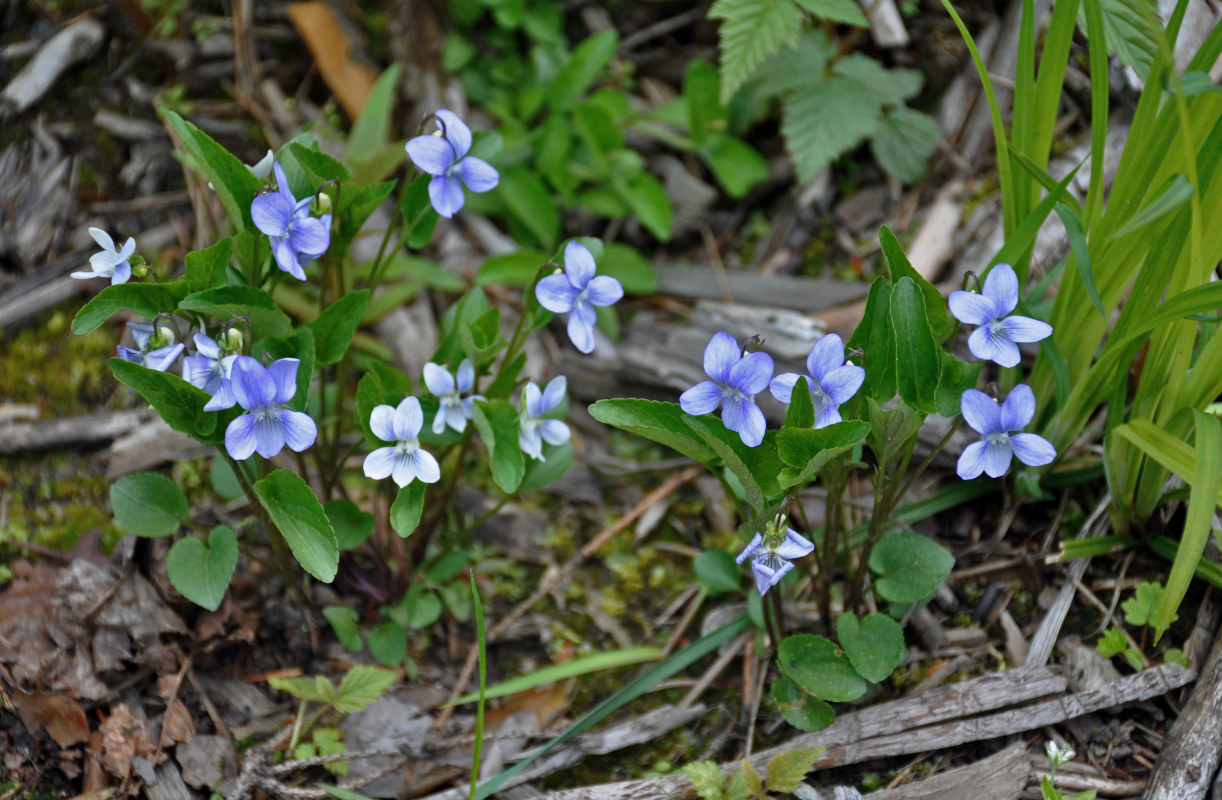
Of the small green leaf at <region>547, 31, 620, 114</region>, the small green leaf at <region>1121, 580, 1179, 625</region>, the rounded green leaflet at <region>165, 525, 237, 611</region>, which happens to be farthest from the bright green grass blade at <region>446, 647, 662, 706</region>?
the small green leaf at <region>547, 31, 620, 114</region>

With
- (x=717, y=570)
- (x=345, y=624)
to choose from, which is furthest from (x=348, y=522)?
(x=717, y=570)

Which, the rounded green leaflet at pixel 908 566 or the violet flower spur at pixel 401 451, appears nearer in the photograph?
the violet flower spur at pixel 401 451

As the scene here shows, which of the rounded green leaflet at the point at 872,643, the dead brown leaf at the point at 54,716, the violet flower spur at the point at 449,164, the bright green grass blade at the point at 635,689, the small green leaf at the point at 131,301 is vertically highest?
the violet flower spur at the point at 449,164

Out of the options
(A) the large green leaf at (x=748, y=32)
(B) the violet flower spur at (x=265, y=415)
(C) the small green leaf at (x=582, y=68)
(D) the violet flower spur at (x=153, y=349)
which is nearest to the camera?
(B) the violet flower spur at (x=265, y=415)

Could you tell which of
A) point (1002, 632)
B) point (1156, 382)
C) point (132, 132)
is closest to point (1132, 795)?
point (1002, 632)

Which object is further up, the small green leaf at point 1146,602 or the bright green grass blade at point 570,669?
the small green leaf at point 1146,602

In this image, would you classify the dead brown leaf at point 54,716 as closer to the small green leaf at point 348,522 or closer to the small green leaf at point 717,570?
the small green leaf at point 348,522

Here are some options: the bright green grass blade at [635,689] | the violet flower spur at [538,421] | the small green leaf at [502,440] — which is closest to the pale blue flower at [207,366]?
the small green leaf at [502,440]
